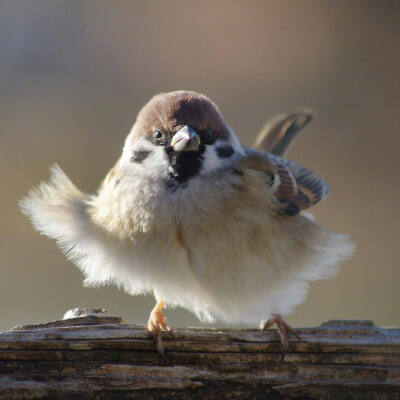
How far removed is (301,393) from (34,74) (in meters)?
3.87

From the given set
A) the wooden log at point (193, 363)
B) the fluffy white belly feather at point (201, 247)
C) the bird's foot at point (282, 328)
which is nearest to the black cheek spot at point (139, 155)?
the fluffy white belly feather at point (201, 247)

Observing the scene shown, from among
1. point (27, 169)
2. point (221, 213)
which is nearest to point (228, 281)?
point (221, 213)

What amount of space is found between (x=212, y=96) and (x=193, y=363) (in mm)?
3347

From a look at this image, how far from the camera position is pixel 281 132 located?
4.45 meters

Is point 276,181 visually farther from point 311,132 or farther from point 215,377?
point 311,132

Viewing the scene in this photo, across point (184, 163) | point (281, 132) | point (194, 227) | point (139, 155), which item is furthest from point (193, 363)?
point (281, 132)

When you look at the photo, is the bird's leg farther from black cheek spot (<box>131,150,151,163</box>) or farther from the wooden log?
black cheek spot (<box>131,150,151,163</box>)

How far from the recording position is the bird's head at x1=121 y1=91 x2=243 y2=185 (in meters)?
2.78

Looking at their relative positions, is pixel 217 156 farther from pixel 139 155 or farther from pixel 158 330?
pixel 158 330

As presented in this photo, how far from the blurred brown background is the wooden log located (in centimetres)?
227

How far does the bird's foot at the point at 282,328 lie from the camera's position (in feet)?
8.77

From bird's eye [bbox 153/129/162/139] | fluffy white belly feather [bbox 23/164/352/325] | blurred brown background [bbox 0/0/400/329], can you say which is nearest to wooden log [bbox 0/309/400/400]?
fluffy white belly feather [bbox 23/164/352/325]

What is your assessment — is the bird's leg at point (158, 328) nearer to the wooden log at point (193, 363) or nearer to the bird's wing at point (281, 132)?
the wooden log at point (193, 363)

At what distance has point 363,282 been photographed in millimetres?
5309
